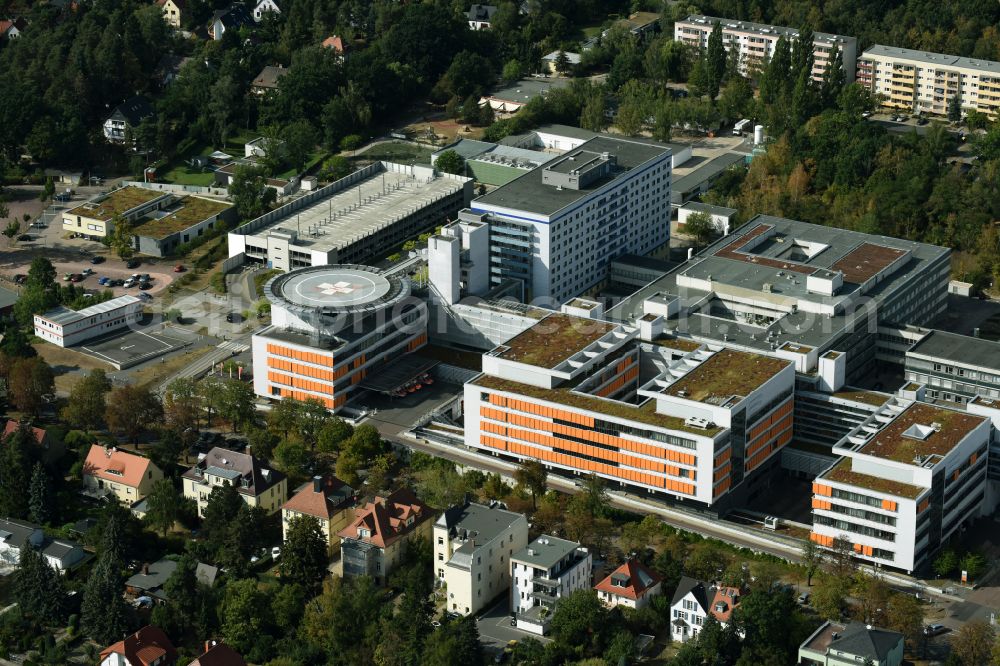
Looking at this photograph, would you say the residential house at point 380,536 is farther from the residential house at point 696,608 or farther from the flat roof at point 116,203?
the flat roof at point 116,203

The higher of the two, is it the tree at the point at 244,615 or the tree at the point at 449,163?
the tree at the point at 449,163

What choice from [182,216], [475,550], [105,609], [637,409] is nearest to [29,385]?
[105,609]

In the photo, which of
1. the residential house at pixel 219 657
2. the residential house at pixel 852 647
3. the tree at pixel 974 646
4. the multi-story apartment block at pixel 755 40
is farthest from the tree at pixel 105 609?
the multi-story apartment block at pixel 755 40

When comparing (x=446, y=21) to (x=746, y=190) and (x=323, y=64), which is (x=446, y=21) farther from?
(x=746, y=190)

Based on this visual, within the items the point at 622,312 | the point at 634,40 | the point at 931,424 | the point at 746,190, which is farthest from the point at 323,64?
the point at 931,424

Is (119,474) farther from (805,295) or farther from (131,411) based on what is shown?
(805,295)

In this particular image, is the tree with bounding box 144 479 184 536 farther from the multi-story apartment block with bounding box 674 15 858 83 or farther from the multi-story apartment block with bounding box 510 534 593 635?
the multi-story apartment block with bounding box 674 15 858 83
